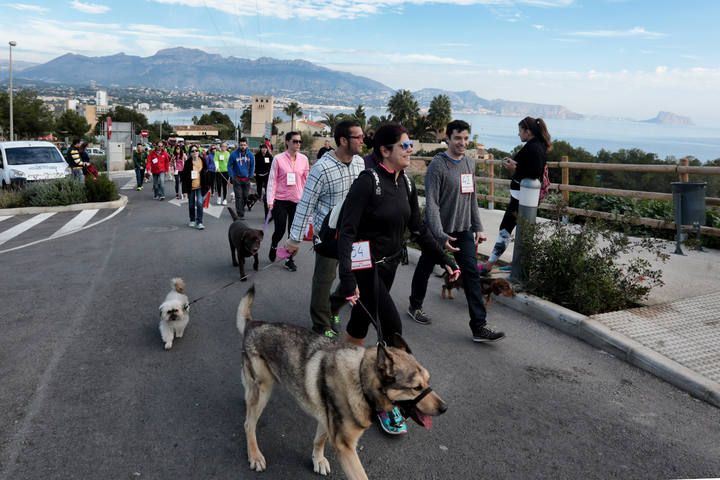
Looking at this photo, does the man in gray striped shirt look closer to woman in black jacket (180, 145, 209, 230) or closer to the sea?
the sea

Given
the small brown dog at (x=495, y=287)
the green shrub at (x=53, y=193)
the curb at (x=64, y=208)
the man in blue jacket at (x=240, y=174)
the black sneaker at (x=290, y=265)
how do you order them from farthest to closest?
the green shrub at (x=53, y=193) < the curb at (x=64, y=208) < the man in blue jacket at (x=240, y=174) < the black sneaker at (x=290, y=265) < the small brown dog at (x=495, y=287)

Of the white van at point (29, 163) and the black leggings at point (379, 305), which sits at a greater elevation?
the white van at point (29, 163)

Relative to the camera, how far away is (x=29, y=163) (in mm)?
18531

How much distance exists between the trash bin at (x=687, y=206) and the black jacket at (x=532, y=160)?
2.94 m

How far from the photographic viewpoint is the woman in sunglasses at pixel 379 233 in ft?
12.1

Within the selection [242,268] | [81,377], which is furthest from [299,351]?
[242,268]

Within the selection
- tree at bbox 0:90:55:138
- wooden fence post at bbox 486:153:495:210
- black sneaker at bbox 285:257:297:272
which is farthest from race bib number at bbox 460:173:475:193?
tree at bbox 0:90:55:138

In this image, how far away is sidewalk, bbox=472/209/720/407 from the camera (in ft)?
15.0

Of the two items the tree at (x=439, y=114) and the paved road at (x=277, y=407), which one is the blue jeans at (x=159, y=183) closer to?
the paved road at (x=277, y=407)

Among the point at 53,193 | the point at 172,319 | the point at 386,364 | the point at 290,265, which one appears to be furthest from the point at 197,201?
the point at 386,364

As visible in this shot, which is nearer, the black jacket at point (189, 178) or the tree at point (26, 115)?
the black jacket at point (189, 178)

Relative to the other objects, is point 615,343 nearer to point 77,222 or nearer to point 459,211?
point 459,211

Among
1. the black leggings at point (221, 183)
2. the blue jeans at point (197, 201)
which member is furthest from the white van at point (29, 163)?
the blue jeans at point (197, 201)

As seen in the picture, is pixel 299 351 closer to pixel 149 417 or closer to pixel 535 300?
pixel 149 417
